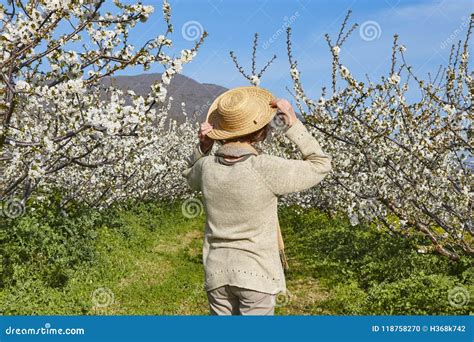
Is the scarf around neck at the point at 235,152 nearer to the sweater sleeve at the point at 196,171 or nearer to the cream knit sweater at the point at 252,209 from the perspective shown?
the cream knit sweater at the point at 252,209

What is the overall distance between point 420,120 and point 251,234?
5.48 metres

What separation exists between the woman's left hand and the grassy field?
14.7ft

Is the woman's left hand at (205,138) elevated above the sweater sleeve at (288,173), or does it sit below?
above

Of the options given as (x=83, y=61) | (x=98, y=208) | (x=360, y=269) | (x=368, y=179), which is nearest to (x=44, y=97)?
(x=83, y=61)

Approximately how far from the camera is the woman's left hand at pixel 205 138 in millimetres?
3746

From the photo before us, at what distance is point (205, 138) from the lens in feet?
12.5

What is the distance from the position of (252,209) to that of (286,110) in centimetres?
69

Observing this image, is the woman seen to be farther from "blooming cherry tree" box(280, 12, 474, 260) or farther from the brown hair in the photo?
"blooming cherry tree" box(280, 12, 474, 260)

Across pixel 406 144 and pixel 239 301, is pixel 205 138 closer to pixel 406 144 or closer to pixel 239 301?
pixel 239 301

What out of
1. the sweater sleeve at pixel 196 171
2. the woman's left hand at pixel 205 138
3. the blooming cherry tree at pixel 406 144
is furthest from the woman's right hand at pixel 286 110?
the blooming cherry tree at pixel 406 144

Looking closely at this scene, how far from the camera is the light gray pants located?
3395mm

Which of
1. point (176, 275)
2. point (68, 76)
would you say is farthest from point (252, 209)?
point (176, 275)

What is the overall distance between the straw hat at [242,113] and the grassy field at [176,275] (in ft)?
14.8

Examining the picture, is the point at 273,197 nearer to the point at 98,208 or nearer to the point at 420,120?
the point at 420,120
